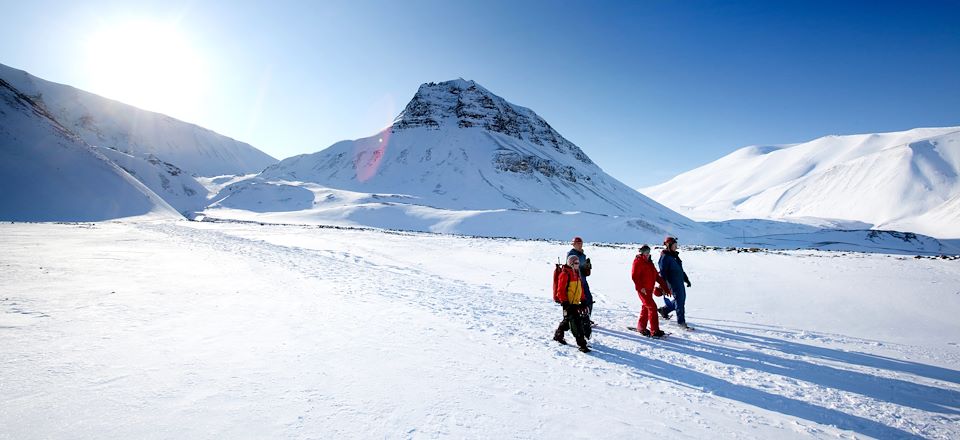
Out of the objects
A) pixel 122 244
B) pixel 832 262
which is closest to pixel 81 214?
pixel 122 244

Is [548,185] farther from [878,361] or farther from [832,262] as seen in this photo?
[878,361]

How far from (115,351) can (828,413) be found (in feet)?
32.1

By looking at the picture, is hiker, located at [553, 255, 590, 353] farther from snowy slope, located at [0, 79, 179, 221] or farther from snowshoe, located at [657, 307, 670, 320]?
snowy slope, located at [0, 79, 179, 221]

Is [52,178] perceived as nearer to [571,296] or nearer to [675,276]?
[571,296]

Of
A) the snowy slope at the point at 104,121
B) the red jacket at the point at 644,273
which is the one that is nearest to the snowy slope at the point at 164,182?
the snowy slope at the point at 104,121

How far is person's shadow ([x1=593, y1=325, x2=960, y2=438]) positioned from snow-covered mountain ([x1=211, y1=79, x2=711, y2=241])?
44851 mm

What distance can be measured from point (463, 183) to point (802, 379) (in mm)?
98410

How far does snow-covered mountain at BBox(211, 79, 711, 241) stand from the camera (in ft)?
190

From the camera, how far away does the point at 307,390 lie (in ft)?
15.5

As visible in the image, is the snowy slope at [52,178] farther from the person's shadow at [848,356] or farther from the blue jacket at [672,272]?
the person's shadow at [848,356]

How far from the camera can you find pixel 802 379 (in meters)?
5.94

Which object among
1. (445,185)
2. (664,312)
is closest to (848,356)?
(664,312)

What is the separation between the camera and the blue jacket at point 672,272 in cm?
891

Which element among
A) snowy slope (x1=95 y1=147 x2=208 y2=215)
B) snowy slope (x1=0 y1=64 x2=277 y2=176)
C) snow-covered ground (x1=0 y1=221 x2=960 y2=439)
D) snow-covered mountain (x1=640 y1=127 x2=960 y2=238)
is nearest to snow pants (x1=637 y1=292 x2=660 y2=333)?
snow-covered ground (x1=0 y1=221 x2=960 y2=439)
